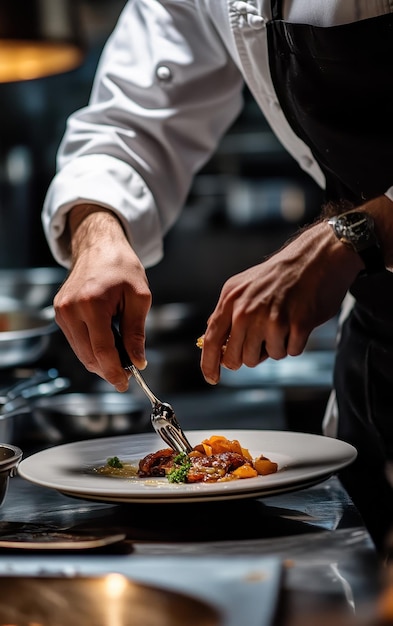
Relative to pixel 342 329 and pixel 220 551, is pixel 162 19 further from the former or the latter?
pixel 220 551

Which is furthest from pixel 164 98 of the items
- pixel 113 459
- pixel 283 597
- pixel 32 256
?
pixel 32 256

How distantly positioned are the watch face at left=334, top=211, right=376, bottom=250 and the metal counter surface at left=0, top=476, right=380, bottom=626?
0.31 metres

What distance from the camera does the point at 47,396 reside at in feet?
6.51

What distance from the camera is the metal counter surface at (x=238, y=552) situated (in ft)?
2.71

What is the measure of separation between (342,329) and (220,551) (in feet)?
2.92

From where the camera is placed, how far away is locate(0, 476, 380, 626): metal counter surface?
83 centimetres

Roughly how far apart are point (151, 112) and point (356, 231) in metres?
0.69

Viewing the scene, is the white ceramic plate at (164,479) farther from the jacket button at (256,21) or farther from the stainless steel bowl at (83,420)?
the jacket button at (256,21)

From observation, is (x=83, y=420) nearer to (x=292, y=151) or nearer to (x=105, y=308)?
(x=105, y=308)

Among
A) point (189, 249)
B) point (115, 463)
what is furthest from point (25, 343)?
point (189, 249)

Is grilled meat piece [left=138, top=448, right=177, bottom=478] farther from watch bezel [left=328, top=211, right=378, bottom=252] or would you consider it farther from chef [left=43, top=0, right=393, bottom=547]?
watch bezel [left=328, top=211, right=378, bottom=252]

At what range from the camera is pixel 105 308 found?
133cm

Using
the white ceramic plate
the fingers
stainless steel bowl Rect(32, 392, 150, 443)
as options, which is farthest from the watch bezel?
stainless steel bowl Rect(32, 392, 150, 443)

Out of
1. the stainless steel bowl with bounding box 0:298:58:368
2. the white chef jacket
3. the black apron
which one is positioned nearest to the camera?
the black apron
